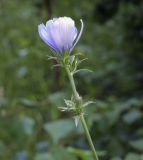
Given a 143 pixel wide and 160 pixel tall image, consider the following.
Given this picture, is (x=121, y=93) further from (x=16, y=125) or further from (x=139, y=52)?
(x=16, y=125)

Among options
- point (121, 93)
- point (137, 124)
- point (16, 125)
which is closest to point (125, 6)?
point (121, 93)

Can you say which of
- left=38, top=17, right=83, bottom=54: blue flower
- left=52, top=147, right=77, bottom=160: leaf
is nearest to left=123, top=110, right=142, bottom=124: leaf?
left=52, top=147, right=77, bottom=160: leaf

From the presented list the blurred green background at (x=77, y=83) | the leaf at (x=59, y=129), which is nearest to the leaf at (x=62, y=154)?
the blurred green background at (x=77, y=83)

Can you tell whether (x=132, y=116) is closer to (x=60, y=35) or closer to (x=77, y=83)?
(x=77, y=83)

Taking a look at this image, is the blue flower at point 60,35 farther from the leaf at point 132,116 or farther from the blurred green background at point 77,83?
the leaf at point 132,116

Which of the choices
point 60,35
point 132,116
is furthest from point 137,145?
point 60,35
